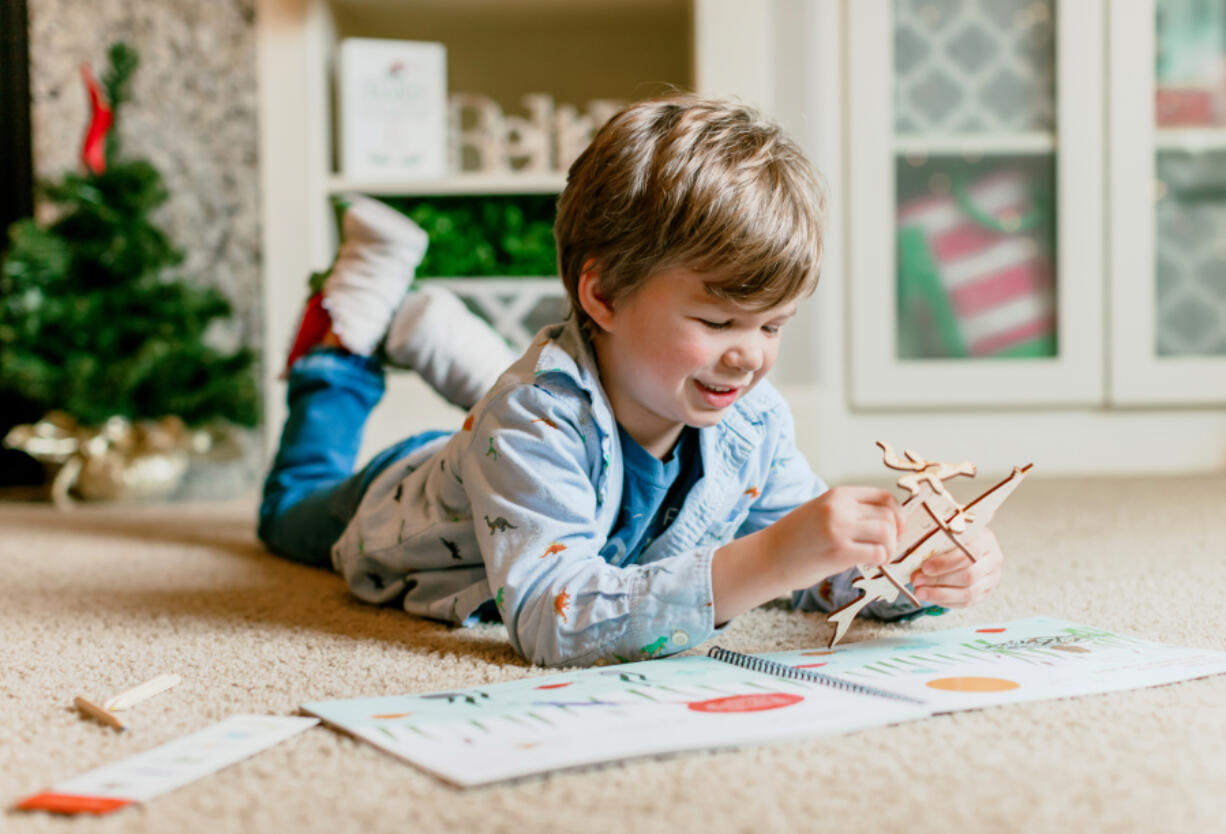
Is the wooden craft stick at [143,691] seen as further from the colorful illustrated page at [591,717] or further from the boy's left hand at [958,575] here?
the boy's left hand at [958,575]

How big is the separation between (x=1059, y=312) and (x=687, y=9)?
2.66ft

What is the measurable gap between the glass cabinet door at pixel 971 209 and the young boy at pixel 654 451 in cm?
96

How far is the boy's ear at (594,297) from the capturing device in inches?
31.8

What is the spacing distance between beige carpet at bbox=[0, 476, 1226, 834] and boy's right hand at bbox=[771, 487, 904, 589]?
0.11 meters

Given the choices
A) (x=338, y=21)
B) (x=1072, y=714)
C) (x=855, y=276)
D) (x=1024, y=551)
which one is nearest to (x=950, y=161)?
(x=855, y=276)

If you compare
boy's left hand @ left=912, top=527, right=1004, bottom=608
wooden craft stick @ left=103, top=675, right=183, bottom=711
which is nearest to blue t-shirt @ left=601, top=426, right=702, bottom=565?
boy's left hand @ left=912, top=527, right=1004, bottom=608

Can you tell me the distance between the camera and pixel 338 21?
197 centimetres

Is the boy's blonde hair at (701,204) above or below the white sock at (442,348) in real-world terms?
above

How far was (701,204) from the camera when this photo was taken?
29.5 inches

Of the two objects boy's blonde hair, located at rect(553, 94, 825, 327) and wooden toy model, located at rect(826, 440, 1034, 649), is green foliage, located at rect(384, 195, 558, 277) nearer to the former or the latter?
boy's blonde hair, located at rect(553, 94, 825, 327)

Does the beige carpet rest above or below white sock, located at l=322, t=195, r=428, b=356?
below

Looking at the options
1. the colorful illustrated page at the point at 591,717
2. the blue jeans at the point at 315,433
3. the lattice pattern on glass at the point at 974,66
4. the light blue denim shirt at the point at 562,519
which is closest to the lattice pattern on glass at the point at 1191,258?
the lattice pattern on glass at the point at 974,66

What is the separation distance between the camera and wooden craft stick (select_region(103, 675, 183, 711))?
65cm

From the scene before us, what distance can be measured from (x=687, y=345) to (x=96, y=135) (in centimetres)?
Answer: 134
